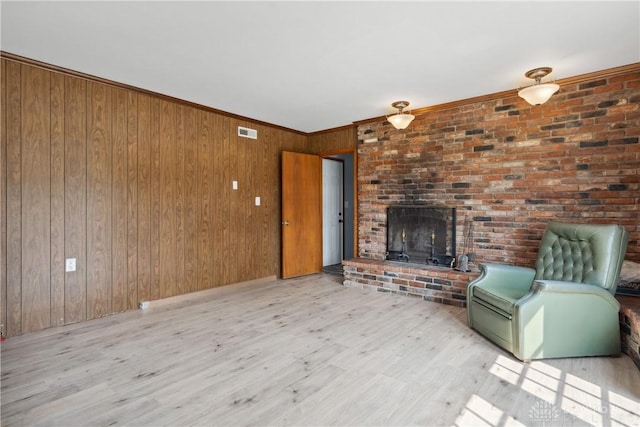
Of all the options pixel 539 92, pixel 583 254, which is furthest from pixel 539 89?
pixel 583 254

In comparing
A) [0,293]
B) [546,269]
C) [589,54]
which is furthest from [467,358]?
[0,293]

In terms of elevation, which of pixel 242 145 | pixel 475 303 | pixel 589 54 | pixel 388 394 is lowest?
pixel 388 394

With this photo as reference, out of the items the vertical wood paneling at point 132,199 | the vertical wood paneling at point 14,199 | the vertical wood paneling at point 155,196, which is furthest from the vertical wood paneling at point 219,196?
the vertical wood paneling at point 14,199

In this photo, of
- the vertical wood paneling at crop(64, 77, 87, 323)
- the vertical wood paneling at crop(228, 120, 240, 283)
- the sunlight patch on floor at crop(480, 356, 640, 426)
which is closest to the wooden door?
the vertical wood paneling at crop(228, 120, 240, 283)

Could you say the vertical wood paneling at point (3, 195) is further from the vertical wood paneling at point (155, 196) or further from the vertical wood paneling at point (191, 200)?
the vertical wood paneling at point (191, 200)

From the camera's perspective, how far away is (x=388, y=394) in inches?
79.4

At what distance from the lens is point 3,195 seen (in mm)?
2814

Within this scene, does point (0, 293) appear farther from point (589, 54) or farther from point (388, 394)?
point (589, 54)

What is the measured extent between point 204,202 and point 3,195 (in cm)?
190

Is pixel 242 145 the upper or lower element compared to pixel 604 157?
upper

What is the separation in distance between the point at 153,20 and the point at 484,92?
337 cm

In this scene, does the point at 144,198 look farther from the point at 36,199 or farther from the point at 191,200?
the point at 36,199

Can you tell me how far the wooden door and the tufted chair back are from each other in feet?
10.9

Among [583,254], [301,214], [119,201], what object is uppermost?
[119,201]
